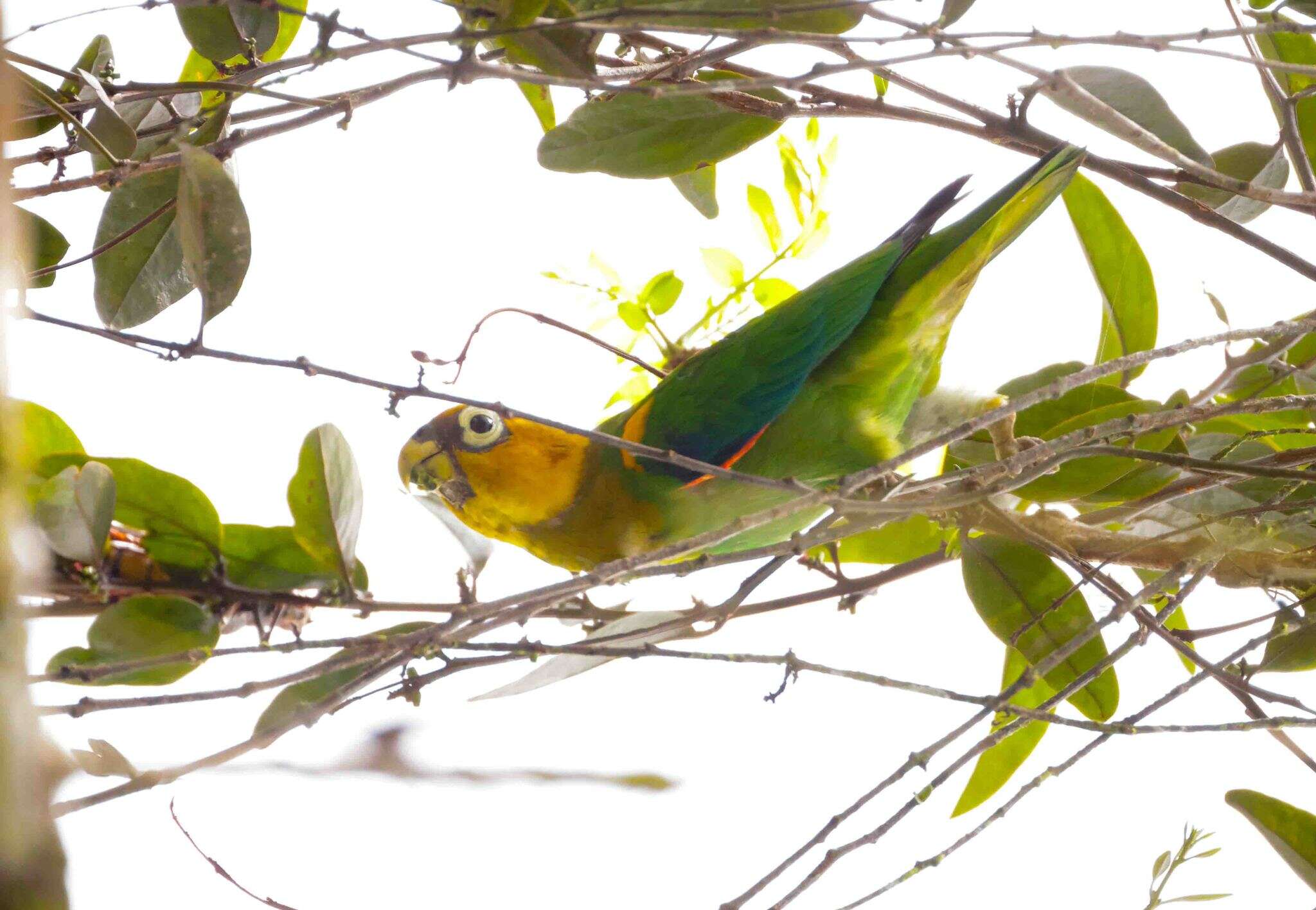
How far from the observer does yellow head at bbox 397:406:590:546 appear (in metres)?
1.24

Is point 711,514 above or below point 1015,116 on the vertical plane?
below

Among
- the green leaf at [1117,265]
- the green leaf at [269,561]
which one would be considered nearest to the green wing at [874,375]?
the green leaf at [1117,265]

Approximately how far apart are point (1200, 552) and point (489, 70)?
28.4 inches

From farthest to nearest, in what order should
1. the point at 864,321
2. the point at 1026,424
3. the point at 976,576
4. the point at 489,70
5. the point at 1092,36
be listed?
the point at 864,321
the point at 1026,424
the point at 976,576
the point at 1092,36
the point at 489,70

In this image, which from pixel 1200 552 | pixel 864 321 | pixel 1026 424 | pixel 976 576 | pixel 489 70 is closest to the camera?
pixel 489 70

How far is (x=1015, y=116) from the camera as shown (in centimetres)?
95

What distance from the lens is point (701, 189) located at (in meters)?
1.21

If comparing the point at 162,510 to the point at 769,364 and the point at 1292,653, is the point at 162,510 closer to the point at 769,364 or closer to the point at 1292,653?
the point at 769,364

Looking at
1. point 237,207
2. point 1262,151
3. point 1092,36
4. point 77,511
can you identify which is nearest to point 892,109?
point 1092,36

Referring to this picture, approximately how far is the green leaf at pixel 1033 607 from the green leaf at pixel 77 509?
82 centimetres

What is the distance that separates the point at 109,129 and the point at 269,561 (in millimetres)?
428

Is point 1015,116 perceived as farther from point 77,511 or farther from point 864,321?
point 77,511

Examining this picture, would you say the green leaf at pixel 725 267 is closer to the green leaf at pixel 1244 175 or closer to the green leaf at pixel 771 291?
the green leaf at pixel 771 291

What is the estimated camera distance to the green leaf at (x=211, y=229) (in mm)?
705
